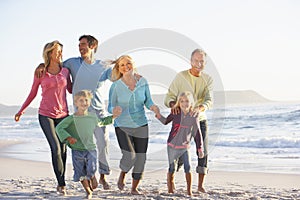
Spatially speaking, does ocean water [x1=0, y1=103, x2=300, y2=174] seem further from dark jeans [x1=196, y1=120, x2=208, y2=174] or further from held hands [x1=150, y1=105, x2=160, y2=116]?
held hands [x1=150, y1=105, x2=160, y2=116]

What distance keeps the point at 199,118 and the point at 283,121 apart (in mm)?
12569

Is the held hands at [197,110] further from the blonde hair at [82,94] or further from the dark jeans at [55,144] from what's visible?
the dark jeans at [55,144]

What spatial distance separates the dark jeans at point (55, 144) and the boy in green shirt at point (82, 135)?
194mm

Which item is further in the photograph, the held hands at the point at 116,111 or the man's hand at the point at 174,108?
the man's hand at the point at 174,108

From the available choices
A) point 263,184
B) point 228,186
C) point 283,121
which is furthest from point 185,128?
point 283,121

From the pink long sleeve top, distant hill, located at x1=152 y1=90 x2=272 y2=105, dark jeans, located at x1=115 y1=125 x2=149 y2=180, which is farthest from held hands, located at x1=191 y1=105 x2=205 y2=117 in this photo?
distant hill, located at x1=152 y1=90 x2=272 y2=105

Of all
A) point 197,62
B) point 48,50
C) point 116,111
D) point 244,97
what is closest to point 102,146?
point 116,111

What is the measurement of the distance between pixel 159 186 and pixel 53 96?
166cm

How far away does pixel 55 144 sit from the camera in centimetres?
391

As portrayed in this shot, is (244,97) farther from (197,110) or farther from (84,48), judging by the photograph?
(84,48)

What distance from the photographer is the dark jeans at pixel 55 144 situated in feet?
12.7

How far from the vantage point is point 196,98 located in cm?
401

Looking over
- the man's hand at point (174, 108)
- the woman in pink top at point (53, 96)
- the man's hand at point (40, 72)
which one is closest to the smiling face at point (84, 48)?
the woman in pink top at point (53, 96)

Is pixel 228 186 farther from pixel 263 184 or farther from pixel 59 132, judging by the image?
pixel 59 132
